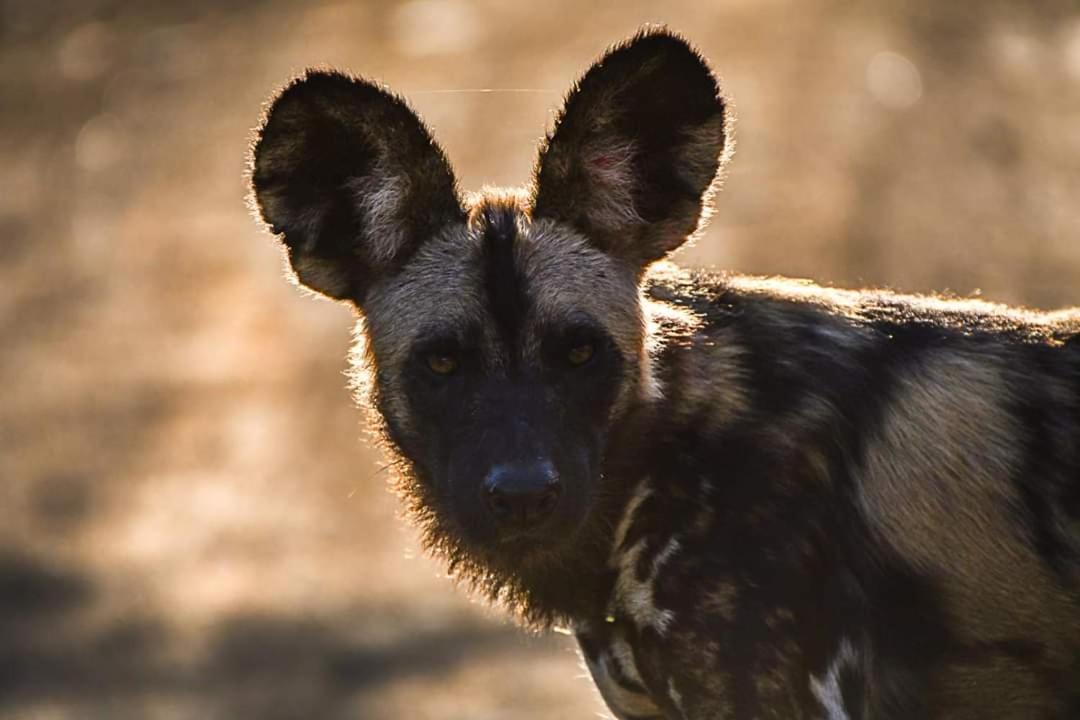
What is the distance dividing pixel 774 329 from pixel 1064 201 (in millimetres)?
8292

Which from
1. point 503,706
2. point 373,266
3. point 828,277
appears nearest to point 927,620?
point 373,266

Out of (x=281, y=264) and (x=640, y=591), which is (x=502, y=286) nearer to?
(x=640, y=591)

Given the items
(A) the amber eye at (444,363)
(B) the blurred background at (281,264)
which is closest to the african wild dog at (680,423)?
(A) the amber eye at (444,363)

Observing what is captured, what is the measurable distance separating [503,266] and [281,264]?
5.47 m

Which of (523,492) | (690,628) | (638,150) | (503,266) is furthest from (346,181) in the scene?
(690,628)

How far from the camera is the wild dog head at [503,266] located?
13.5ft

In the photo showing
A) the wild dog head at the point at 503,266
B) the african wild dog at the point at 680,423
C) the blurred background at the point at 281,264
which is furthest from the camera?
the blurred background at the point at 281,264

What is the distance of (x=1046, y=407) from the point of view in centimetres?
411

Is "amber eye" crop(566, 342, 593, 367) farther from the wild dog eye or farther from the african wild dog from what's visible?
the wild dog eye

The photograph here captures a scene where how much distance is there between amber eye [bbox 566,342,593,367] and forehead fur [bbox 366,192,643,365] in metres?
0.06

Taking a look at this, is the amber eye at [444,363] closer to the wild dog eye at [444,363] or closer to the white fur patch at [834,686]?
the wild dog eye at [444,363]

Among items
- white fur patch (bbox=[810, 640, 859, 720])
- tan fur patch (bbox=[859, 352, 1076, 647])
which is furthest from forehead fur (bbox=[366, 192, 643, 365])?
white fur patch (bbox=[810, 640, 859, 720])

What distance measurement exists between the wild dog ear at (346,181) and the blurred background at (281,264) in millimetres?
3953

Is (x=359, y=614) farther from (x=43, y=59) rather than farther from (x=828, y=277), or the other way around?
(x=43, y=59)
